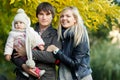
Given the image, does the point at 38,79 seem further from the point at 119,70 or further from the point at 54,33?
the point at 119,70

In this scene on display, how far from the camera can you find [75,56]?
16.2 ft

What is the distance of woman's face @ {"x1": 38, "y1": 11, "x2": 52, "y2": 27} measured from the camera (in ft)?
16.4

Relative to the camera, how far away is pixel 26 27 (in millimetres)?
5078

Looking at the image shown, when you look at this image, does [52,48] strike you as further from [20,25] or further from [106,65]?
[106,65]

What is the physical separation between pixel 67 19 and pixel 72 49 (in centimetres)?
34

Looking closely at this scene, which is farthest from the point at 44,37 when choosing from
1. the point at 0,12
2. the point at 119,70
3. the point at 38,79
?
the point at 119,70

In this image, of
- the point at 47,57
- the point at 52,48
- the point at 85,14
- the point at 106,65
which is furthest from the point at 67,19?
the point at 106,65

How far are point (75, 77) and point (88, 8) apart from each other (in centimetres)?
259

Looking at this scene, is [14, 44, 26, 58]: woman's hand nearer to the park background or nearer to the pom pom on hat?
the pom pom on hat

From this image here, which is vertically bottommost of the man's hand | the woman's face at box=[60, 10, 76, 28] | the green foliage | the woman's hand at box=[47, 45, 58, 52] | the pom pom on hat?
the green foliage

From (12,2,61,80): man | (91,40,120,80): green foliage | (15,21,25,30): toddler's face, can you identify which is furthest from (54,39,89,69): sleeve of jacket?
(91,40,120,80): green foliage

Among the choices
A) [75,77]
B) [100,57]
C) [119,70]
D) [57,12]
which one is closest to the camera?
[75,77]

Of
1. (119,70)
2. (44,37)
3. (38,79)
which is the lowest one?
(119,70)

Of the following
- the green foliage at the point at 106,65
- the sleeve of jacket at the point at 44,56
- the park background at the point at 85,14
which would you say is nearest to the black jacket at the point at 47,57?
the sleeve of jacket at the point at 44,56
